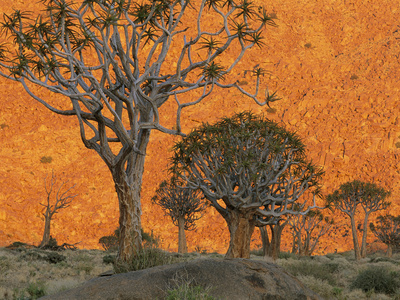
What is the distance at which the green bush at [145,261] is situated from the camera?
8312 mm

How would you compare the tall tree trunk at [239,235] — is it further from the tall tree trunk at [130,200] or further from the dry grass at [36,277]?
the tall tree trunk at [130,200]

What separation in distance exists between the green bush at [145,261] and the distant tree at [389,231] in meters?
31.0

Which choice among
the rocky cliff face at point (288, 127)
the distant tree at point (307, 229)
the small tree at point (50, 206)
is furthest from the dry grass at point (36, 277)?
the rocky cliff face at point (288, 127)

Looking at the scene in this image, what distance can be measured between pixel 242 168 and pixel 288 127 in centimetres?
3180

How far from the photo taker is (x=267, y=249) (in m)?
21.5

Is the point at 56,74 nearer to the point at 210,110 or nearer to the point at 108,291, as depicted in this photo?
the point at 108,291

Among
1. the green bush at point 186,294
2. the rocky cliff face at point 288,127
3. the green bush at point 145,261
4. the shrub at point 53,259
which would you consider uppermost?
the rocky cliff face at point 288,127

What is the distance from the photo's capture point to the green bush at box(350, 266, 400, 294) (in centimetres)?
1302

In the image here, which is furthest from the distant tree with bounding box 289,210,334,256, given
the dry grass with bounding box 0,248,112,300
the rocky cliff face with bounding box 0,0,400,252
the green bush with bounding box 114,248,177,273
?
the green bush with bounding box 114,248,177,273

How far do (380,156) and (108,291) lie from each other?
40.8m

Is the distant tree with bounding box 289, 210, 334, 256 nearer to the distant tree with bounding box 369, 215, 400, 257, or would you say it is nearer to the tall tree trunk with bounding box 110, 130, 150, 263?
the distant tree with bounding box 369, 215, 400, 257

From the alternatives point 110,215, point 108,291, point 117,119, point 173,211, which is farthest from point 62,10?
point 110,215

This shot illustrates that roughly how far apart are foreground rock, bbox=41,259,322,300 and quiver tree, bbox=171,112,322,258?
8.80m

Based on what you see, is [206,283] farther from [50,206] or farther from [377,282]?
[50,206]
